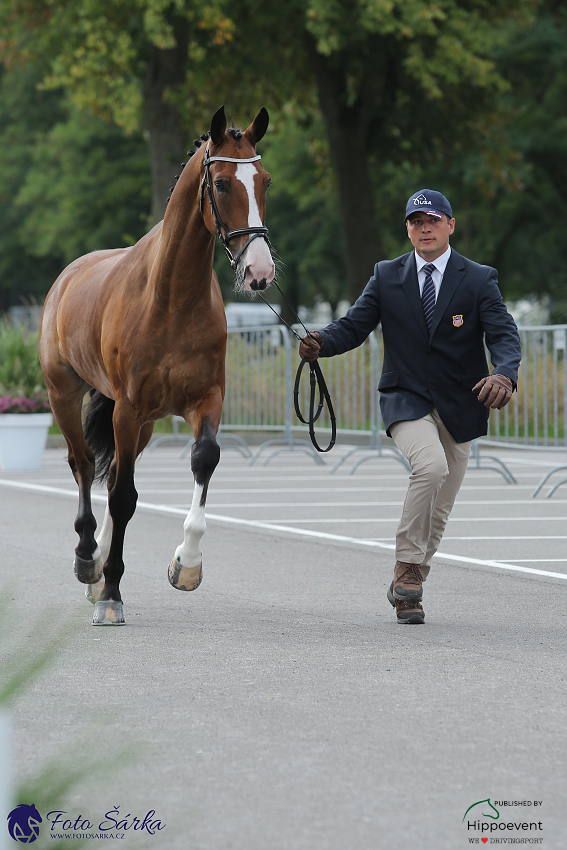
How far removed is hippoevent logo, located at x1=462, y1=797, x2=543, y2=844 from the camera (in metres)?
3.27

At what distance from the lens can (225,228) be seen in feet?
20.0

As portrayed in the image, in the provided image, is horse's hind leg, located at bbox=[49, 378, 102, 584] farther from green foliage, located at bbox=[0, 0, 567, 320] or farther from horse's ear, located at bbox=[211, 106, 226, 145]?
green foliage, located at bbox=[0, 0, 567, 320]

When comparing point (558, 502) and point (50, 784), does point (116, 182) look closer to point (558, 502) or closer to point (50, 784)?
point (558, 502)

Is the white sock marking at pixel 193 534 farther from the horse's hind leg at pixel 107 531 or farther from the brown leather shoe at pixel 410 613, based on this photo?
the brown leather shoe at pixel 410 613

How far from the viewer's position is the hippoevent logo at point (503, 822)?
327 cm

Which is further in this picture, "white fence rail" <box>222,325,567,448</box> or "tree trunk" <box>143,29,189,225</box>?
"tree trunk" <box>143,29,189,225</box>

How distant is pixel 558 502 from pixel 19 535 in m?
5.44

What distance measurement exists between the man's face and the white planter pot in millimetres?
10694

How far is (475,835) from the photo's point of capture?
3.30 metres

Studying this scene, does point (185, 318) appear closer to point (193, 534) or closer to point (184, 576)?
point (193, 534)

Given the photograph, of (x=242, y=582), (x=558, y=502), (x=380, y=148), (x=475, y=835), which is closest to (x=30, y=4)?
(x=380, y=148)

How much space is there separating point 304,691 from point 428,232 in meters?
2.69

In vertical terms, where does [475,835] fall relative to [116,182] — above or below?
below

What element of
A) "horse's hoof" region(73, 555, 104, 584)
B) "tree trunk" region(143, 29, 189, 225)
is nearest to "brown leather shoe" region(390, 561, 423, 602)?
"horse's hoof" region(73, 555, 104, 584)
